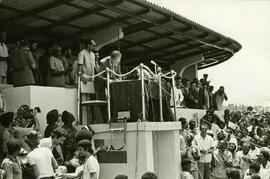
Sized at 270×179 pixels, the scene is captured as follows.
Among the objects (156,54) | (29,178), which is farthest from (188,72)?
(29,178)

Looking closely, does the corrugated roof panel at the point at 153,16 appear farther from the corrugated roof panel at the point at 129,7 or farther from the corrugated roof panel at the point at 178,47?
the corrugated roof panel at the point at 178,47

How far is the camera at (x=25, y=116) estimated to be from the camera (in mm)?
9383

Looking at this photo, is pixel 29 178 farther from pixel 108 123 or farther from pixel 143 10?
pixel 143 10

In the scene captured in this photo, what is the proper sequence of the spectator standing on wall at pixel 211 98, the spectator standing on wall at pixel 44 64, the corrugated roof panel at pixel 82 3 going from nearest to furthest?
the spectator standing on wall at pixel 44 64
the corrugated roof panel at pixel 82 3
the spectator standing on wall at pixel 211 98

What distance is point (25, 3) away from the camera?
11.9 meters

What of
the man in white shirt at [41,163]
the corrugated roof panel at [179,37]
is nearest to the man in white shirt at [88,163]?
the man in white shirt at [41,163]

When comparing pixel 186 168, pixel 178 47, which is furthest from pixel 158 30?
pixel 186 168

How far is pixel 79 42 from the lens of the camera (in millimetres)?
15164

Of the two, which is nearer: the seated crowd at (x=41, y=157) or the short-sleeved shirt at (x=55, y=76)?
the seated crowd at (x=41, y=157)

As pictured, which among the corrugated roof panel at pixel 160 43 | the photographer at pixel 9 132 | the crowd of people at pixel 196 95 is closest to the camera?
the photographer at pixel 9 132

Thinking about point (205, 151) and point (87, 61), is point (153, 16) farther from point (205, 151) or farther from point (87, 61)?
point (205, 151)

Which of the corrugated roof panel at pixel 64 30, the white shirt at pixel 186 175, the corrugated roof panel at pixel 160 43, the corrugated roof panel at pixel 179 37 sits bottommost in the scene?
the white shirt at pixel 186 175

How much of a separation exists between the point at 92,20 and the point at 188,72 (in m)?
9.73

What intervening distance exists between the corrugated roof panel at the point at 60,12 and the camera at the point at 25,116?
364 centimetres
